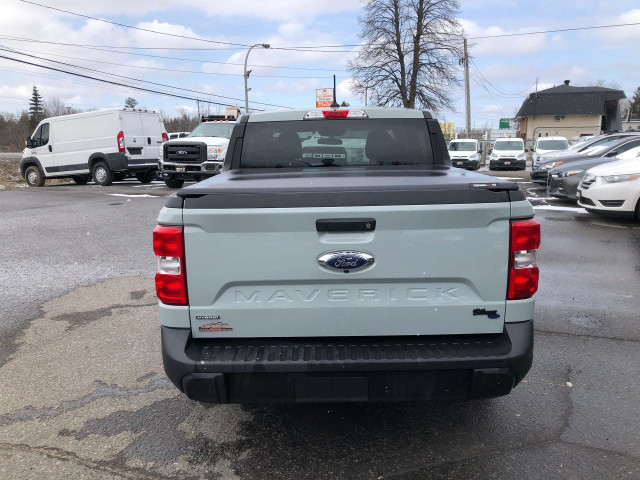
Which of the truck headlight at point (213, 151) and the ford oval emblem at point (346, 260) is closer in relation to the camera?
the ford oval emblem at point (346, 260)

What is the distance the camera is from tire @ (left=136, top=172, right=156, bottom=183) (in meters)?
19.9

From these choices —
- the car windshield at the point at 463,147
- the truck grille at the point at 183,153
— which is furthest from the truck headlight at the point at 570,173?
the car windshield at the point at 463,147

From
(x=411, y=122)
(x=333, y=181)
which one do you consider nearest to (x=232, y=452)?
(x=333, y=181)

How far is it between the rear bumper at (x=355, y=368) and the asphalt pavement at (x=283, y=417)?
0.50m

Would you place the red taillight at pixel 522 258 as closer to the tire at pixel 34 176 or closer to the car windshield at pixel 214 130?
the car windshield at pixel 214 130

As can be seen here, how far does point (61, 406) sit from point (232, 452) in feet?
4.54

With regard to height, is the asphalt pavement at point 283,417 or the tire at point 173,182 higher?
the tire at point 173,182

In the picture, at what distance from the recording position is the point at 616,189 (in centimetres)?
981

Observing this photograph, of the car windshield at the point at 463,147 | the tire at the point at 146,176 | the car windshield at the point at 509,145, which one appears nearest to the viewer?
the tire at the point at 146,176

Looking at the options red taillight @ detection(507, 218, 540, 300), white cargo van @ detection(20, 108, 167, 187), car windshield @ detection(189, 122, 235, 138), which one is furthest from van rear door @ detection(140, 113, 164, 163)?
red taillight @ detection(507, 218, 540, 300)

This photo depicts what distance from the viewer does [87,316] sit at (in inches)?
Result: 210

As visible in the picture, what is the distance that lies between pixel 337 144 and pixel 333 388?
2331 mm

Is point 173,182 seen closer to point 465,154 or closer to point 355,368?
point 465,154

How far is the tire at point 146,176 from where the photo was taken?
1989 cm
